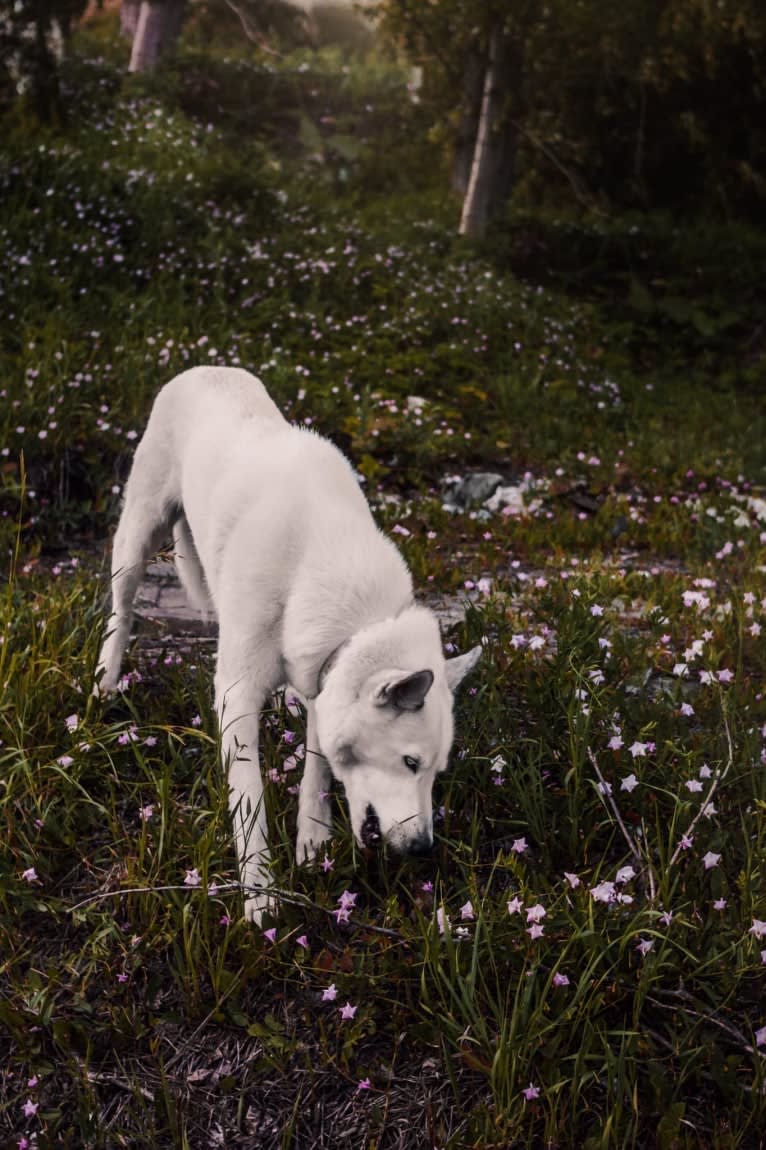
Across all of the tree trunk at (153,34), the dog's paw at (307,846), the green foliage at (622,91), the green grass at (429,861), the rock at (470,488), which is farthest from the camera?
the tree trunk at (153,34)

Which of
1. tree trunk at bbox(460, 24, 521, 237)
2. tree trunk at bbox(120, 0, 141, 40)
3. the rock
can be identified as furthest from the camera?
tree trunk at bbox(120, 0, 141, 40)

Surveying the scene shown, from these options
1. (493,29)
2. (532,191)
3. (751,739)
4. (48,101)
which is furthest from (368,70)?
(751,739)

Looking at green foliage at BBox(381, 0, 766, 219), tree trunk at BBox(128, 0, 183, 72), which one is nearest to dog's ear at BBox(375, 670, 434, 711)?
green foliage at BBox(381, 0, 766, 219)

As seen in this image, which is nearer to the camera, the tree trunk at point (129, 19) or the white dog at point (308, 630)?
the white dog at point (308, 630)

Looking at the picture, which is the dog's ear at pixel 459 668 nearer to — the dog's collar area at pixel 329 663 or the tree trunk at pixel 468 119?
the dog's collar area at pixel 329 663

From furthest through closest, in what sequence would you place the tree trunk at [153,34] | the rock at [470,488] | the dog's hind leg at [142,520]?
the tree trunk at [153,34] < the rock at [470,488] < the dog's hind leg at [142,520]

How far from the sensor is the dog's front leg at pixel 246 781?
2.89 m

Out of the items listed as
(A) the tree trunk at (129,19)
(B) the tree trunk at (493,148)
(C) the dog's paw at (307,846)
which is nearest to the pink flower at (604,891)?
(C) the dog's paw at (307,846)

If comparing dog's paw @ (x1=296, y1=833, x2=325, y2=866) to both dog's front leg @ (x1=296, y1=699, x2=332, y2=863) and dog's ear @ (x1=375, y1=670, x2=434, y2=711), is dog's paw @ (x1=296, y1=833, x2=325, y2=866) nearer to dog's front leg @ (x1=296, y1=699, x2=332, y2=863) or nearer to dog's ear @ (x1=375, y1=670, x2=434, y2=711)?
dog's front leg @ (x1=296, y1=699, x2=332, y2=863)

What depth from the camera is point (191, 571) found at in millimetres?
4324

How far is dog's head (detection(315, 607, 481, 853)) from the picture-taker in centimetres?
259

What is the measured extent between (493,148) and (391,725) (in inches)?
499

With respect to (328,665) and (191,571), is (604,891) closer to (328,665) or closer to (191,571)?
(328,665)

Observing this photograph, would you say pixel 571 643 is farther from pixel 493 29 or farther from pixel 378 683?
pixel 493 29
